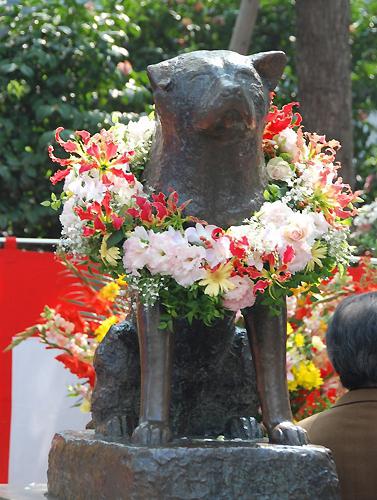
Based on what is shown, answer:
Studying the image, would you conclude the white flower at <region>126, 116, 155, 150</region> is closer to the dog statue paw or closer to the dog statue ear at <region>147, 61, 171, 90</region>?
the dog statue ear at <region>147, 61, 171, 90</region>

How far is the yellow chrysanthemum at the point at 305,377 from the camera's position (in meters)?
4.51

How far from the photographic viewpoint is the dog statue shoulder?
2.87 metres

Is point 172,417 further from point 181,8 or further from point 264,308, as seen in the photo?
point 181,8

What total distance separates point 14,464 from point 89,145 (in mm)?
2175

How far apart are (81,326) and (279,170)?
1.89 m

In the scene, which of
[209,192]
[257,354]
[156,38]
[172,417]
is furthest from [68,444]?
[156,38]

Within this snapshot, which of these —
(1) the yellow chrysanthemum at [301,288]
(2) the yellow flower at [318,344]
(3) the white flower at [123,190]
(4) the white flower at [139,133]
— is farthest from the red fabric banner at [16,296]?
(3) the white flower at [123,190]

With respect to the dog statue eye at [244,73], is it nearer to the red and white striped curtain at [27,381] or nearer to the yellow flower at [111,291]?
the yellow flower at [111,291]

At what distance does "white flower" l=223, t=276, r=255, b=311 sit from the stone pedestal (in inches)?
14.4

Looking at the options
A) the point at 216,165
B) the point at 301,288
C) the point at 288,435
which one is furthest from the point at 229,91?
the point at 301,288

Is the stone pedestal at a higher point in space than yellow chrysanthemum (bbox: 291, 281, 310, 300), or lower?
lower

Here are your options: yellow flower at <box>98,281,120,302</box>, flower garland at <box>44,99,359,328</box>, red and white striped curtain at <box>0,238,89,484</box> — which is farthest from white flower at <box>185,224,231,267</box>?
red and white striped curtain at <box>0,238,89,484</box>

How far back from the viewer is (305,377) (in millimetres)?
4512

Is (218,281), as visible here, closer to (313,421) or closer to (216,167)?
(216,167)
